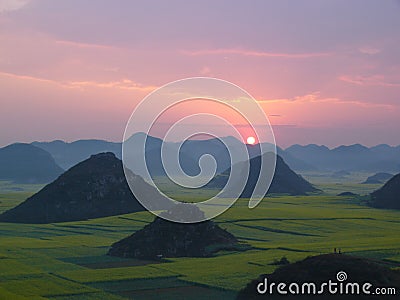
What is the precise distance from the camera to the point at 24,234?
4803 cm

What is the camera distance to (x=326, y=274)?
24.4m

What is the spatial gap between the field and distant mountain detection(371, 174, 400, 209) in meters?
13.2

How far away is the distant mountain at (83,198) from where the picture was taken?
61.8 m

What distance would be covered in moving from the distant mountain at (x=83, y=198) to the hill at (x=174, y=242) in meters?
24.6

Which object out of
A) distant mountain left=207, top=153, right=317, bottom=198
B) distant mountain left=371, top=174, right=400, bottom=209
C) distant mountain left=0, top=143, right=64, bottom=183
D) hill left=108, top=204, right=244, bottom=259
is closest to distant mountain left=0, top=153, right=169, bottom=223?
hill left=108, top=204, right=244, bottom=259

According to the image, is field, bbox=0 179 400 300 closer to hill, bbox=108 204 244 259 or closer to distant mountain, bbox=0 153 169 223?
hill, bbox=108 204 244 259

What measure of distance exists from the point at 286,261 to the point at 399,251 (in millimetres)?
7477

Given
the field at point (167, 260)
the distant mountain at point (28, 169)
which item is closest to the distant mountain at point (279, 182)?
the field at point (167, 260)

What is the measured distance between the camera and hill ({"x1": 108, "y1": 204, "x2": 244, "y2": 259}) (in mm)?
36469

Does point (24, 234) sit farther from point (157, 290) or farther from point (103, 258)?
point (157, 290)

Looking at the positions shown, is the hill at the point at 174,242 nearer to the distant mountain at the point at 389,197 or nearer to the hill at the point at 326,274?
the hill at the point at 326,274

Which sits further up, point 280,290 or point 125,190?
point 125,190

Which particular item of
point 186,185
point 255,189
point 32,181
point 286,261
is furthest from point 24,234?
point 32,181

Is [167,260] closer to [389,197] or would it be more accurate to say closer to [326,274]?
[326,274]
